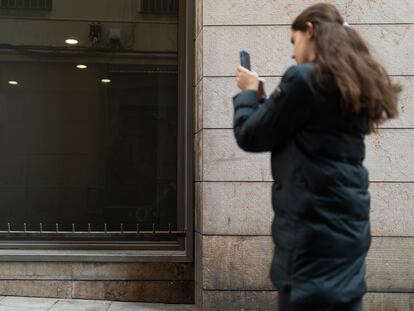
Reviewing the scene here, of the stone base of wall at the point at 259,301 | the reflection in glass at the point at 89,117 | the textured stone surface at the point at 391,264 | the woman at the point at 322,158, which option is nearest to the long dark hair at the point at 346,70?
the woman at the point at 322,158

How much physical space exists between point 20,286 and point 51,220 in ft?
2.34

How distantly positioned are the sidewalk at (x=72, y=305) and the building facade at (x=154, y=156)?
0.09 meters

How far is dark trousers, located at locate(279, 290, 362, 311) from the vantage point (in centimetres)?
213

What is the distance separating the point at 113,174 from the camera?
19.2ft

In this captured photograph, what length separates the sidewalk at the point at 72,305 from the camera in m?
5.19

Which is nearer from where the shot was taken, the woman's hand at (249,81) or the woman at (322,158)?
the woman at (322,158)

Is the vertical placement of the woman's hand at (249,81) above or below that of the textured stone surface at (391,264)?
above

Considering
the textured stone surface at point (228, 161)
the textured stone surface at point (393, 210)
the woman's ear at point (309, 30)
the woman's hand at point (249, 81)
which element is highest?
the woman's ear at point (309, 30)

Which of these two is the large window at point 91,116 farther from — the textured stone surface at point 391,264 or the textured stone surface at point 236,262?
the textured stone surface at point 391,264

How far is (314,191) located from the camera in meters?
2.11

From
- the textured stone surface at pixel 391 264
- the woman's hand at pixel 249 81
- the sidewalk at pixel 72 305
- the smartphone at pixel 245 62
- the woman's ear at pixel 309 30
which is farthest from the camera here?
the sidewalk at pixel 72 305

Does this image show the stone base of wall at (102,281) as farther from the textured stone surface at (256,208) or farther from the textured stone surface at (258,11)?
the textured stone surface at (258,11)

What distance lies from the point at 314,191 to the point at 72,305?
3.82 meters

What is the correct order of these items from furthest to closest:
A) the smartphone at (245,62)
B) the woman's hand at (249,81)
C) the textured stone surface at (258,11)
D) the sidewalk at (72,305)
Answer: the sidewalk at (72,305)
the textured stone surface at (258,11)
the smartphone at (245,62)
the woman's hand at (249,81)
